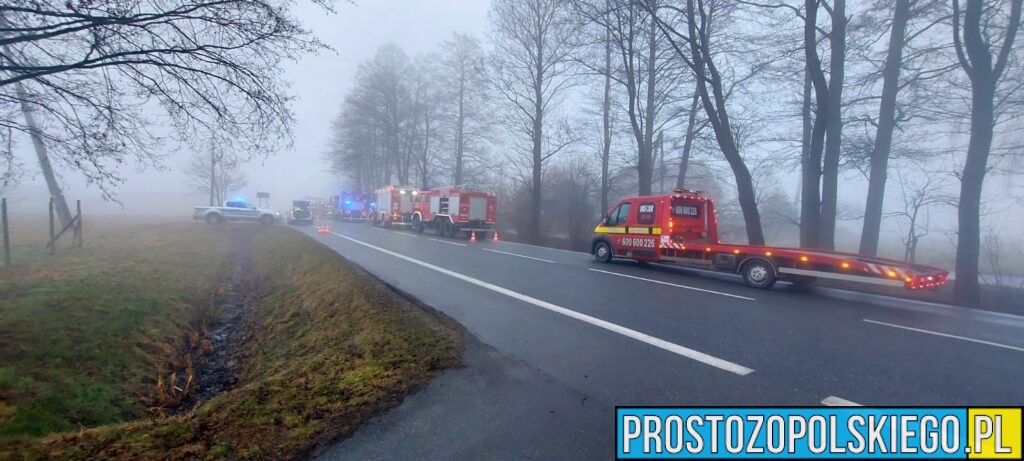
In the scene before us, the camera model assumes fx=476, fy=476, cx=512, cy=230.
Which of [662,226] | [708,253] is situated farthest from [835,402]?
[662,226]

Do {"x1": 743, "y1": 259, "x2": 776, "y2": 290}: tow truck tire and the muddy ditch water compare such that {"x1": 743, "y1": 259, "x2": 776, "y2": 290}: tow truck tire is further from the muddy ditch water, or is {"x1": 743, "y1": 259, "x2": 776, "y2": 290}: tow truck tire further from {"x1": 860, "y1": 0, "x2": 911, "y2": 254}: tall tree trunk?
the muddy ditch water

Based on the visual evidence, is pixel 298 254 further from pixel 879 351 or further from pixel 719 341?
pixel 879 351

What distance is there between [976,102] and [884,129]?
3.25 metres

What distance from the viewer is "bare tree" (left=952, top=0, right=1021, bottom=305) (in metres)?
9.64

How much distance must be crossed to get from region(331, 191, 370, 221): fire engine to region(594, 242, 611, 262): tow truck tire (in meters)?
31.0

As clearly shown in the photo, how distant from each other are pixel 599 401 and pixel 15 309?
854cm

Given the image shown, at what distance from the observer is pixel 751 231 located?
545 inches

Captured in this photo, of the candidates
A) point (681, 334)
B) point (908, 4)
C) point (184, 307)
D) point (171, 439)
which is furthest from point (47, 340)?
point (908, 4)

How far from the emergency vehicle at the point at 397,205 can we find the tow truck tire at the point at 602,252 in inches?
668

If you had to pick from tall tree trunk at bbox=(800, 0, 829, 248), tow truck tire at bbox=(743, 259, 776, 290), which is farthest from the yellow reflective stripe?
tall tree trunk at bbox=(800, 0, 829, 248)

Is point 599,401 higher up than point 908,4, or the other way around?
point 908,4

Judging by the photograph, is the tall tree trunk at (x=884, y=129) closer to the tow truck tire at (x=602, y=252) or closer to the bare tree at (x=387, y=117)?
the tow truck tire at (x=602, y=252)

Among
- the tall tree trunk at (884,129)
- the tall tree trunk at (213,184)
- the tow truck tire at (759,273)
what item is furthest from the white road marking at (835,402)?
the tall tree trunk at (213,184)

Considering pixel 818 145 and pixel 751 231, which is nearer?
pixel 818 145
